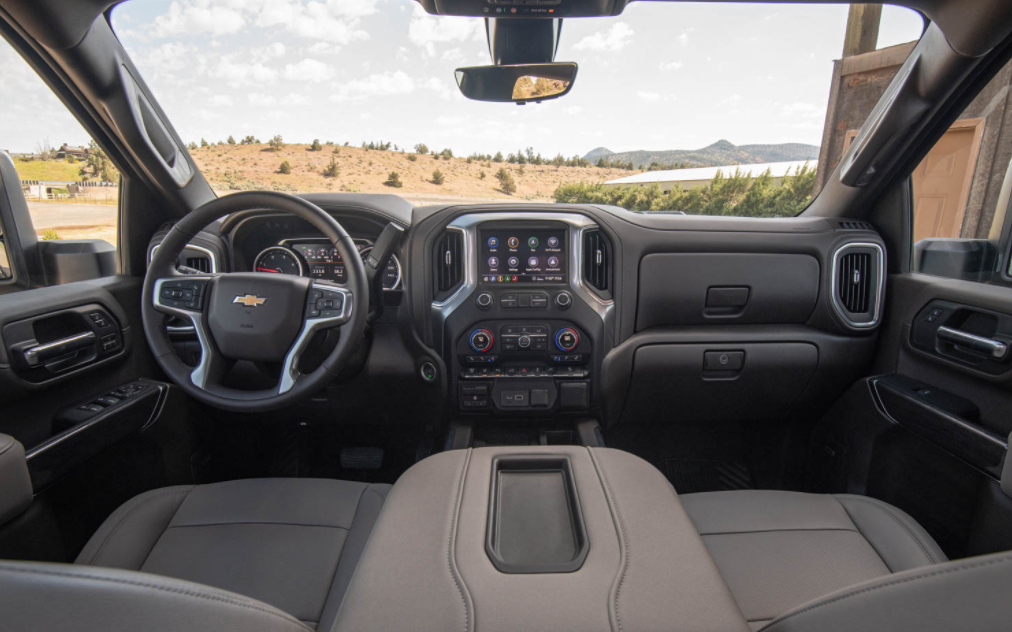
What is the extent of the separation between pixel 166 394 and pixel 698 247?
225 cm

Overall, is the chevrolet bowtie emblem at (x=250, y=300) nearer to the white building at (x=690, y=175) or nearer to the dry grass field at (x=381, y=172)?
the dry grass field at (x=381, y=172)

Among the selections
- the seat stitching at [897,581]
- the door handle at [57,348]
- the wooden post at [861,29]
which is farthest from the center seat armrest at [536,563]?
the wooden post at [861,29]

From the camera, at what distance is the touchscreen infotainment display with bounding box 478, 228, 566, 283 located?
2141 mm

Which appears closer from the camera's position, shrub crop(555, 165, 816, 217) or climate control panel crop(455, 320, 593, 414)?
climate control panel crop(455, 320, 593, 414)

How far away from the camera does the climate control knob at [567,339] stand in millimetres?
2189

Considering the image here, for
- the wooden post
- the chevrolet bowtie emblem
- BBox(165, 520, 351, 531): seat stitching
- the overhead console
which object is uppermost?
the wooden post

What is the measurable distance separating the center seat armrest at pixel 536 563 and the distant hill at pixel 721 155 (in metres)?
1.48

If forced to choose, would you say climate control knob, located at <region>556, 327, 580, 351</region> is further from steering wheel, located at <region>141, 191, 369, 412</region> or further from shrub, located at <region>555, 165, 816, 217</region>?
steering wheel, located at <region>141, 191, 369, 412</region>

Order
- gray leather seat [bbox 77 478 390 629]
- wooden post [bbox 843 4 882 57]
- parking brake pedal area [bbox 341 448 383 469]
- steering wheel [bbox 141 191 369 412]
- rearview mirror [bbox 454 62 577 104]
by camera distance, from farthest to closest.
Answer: parking brake pedal area [bbox 341 448 383 469]
wooden post [bbox 843 4 882 57]
rearview mirror [bbox 454 62 577 104]
steering wheel [bbox 141 191 369 412]
gray leather seat [bbox 77 478 390 629]

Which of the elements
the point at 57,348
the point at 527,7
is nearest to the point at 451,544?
the point at 57,348

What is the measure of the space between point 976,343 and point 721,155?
3.83 feet

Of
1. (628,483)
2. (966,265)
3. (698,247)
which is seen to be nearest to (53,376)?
(628,483)

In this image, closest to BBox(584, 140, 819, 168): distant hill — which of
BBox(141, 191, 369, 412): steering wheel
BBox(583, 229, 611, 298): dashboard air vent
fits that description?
BBox(583, 229, 611, 298): dashboard air vent

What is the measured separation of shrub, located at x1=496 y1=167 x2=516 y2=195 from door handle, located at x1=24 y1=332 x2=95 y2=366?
5.27ft
